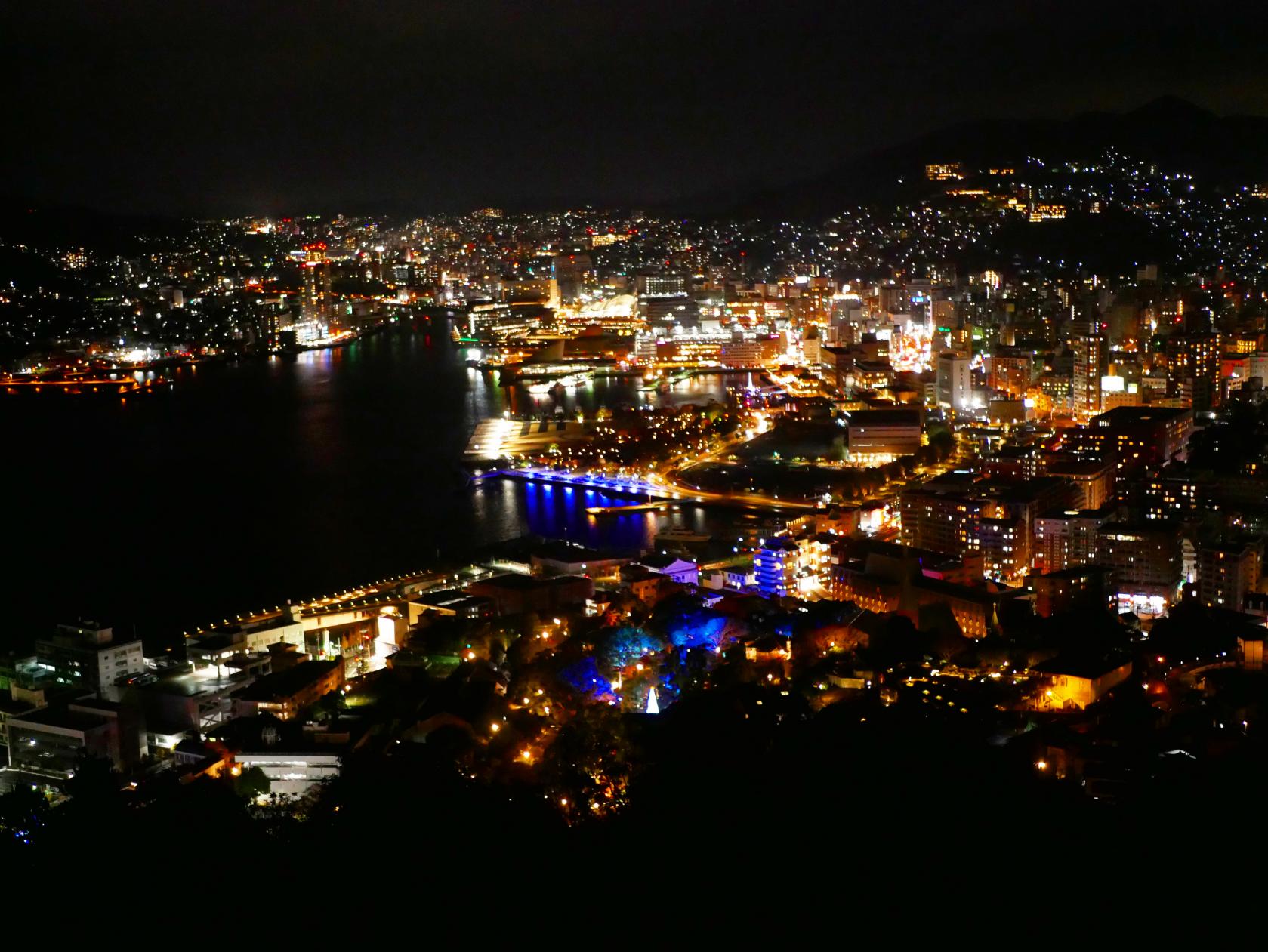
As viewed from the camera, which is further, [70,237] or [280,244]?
[280,244]

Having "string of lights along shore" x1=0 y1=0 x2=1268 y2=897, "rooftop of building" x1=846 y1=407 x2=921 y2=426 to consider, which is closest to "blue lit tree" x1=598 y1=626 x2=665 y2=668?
"string of lights along shore" x1=0 y1=0 x2=1268 y2=897

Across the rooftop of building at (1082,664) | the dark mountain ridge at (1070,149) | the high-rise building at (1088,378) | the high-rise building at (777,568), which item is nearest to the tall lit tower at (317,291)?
the dark mountain ridge at (1070,149)

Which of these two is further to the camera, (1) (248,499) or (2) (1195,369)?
(2) (1195,369)

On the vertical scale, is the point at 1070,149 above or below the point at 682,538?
above

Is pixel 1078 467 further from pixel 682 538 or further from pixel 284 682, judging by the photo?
pixel 284 682

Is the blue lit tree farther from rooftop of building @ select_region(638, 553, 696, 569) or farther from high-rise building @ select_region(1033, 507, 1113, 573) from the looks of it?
high-rise building @ select_region(1033, 507, 1113, 573)

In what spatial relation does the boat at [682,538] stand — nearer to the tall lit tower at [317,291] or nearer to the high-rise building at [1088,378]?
the high-rise building at [1088,378]

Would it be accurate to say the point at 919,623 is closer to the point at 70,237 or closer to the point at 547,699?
the point at 547,699

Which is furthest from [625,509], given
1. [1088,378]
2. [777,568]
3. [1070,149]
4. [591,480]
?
[1070,149]

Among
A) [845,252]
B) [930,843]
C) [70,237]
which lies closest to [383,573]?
[930,843]

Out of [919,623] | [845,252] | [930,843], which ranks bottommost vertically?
[919,623]
